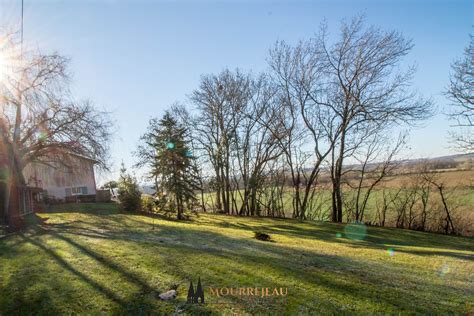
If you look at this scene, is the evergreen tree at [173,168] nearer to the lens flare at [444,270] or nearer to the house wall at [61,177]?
the house wall at [61,177]

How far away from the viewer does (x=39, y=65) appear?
13.1m

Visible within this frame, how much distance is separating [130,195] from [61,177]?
955 centimetres

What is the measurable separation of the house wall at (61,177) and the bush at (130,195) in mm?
2438

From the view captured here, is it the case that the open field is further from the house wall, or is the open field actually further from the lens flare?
the house wall

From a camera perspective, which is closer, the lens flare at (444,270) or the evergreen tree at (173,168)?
the lens flare at (444,270)

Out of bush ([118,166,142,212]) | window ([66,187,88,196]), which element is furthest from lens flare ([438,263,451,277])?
window ([66,187,88,196])

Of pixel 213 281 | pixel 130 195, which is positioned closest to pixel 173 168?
pixel 130 195

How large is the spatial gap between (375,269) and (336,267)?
2.86ft

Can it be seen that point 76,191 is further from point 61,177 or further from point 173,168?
point 173,168

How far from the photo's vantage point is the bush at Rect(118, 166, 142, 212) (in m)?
19.6

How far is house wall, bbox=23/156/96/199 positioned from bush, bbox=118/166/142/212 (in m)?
2.44

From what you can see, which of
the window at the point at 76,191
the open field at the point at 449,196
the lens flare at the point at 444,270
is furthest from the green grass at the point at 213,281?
the window at the point at 76,191

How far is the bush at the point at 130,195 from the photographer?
64.2 ft

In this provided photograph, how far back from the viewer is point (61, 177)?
24656 mm
